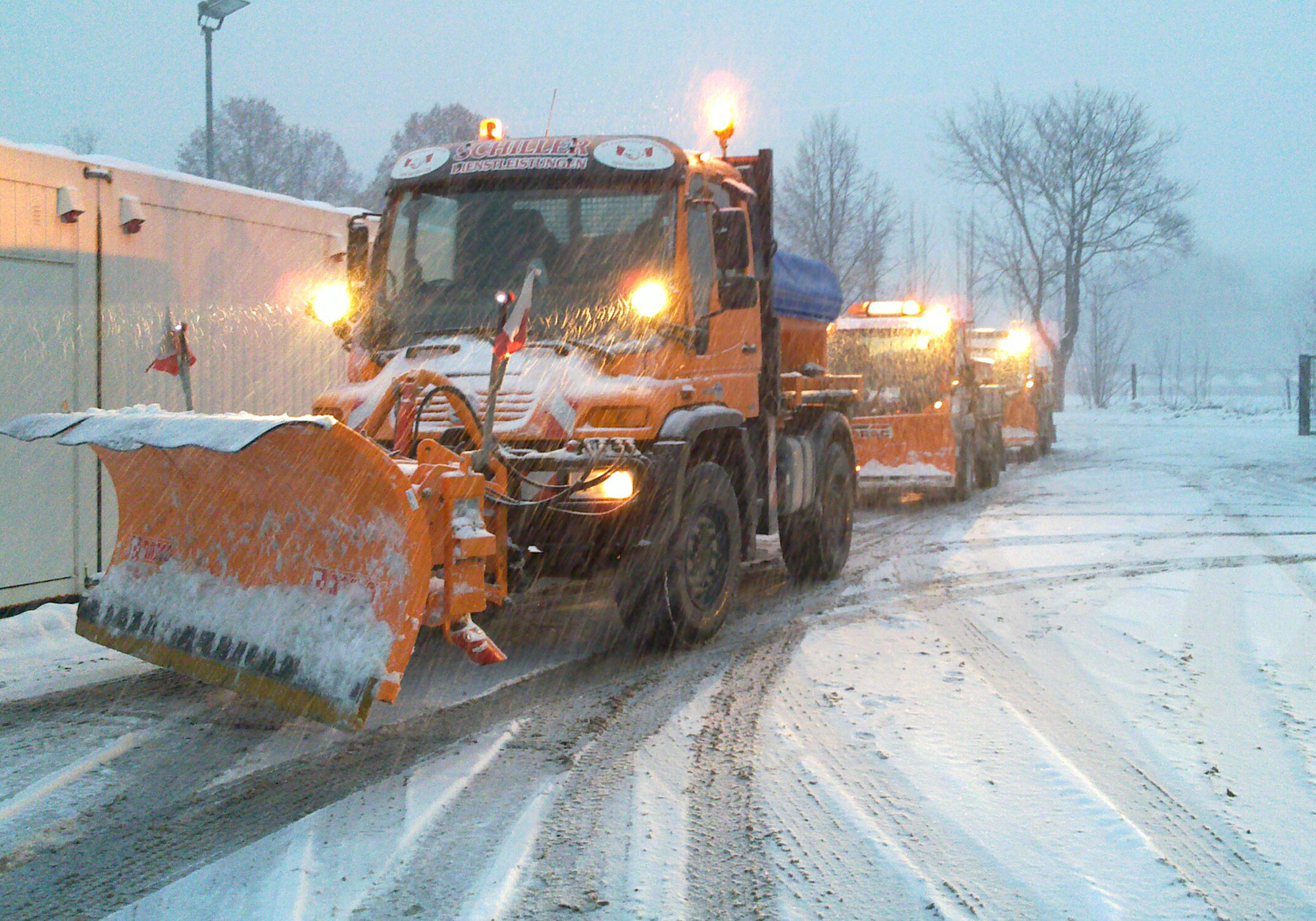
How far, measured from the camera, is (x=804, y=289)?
27.7ft

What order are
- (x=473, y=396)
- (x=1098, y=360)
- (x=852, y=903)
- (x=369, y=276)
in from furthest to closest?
(x=1098, y=360) → (x=369, y=276) → (x=473, y=396) → (x=852, y=903)

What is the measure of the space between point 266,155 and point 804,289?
3584cm

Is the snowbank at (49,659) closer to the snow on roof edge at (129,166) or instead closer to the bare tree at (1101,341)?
the snow on roof edge at (129,166)

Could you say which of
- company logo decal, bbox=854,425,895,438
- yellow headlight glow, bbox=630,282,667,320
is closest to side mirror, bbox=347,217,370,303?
yellow headlight glow, bbox=630,282,667,320

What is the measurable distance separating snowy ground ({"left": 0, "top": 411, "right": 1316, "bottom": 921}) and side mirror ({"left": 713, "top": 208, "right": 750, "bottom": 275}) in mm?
2009

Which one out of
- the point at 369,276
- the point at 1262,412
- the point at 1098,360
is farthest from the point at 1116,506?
the point at 1098,360

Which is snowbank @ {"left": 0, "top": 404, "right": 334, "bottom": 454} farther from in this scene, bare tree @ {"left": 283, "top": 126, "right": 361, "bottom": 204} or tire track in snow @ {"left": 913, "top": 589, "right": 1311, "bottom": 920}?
bare tree @ {"left": 283, "top": 126, "right": 361, "bottom": 204}

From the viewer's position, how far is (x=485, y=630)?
6836 mm

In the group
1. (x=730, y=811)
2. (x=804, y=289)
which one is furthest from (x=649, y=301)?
(x=730, y=811)

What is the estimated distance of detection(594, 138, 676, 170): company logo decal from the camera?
6121 mm

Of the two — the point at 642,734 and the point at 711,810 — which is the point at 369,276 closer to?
the point at 642,734

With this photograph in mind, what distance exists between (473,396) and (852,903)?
3104 mm

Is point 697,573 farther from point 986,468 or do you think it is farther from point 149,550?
point 986,468

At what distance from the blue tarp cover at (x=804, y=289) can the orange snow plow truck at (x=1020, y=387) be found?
1064cm
